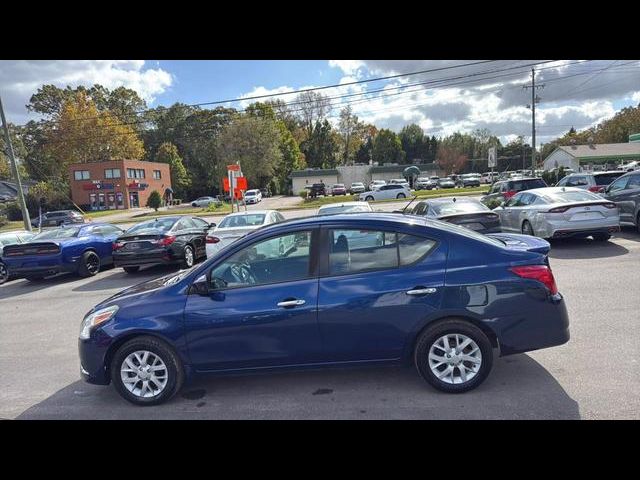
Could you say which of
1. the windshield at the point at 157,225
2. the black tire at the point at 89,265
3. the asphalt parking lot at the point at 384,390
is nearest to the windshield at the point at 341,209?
the windshield at the point at 157,225

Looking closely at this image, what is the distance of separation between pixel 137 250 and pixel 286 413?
26.9 ft

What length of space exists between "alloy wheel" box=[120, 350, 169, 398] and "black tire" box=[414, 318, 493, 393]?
7.66 feet

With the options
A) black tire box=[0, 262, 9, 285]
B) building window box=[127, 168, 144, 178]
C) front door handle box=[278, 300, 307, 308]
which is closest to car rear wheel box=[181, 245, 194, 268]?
black tire box=[0, 262, 9, 285]

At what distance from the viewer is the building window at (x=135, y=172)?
190 ft

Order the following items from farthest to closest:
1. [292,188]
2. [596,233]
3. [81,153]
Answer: [292,188]
[81,153]
[596,233]

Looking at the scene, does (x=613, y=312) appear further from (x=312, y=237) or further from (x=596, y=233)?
(x=596, y=233)

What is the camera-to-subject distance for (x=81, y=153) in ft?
217

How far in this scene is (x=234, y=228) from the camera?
10141 mm

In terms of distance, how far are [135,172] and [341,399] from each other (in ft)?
203

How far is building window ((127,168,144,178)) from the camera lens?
58.0 metres

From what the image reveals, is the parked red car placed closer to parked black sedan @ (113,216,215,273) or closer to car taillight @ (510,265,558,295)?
parked black sedan @ (113,216,215,273)
